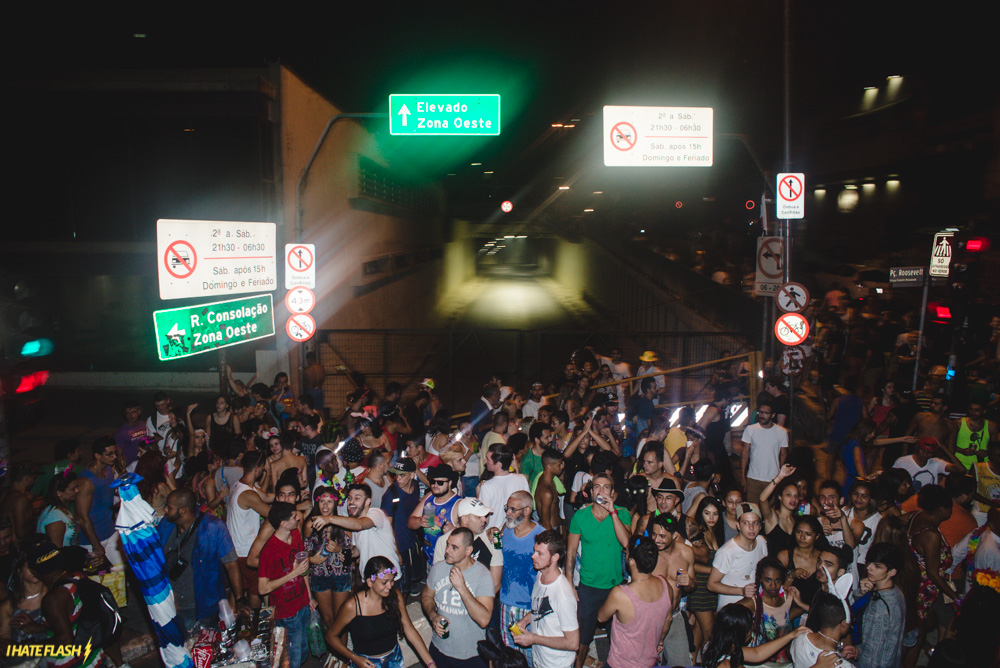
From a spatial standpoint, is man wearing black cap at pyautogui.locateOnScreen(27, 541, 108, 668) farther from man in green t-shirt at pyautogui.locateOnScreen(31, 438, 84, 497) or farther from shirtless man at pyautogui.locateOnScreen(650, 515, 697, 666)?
shirtless man at pyautogui.locateOnScreen(650, 515, 697, 666)

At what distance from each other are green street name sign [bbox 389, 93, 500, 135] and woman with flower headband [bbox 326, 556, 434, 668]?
850 centimetres

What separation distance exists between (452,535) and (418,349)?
15954 mm

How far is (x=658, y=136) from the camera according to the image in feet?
42.0

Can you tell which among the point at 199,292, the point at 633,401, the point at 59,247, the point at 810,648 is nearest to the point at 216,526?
the point at 199,292

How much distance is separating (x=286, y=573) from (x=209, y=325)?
4.18 m

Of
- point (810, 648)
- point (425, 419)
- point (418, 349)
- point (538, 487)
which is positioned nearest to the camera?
point (810, 648)

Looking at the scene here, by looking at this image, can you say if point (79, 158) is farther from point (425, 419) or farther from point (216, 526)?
point (216, 526)

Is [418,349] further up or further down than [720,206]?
further down

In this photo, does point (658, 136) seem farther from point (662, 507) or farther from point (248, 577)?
point (248, 577)

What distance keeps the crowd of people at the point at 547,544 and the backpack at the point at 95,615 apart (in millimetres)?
71

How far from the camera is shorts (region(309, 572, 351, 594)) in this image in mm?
5402

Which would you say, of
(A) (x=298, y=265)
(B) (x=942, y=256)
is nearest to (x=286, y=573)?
(A) (x=298, y=265)

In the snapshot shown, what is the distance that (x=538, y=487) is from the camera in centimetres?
652

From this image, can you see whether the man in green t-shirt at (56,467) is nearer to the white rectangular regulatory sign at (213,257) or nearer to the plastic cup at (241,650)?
the white rectangular regulatory sign at (213,257)
